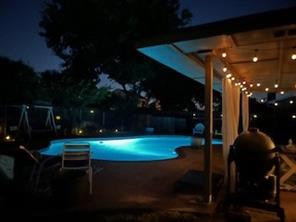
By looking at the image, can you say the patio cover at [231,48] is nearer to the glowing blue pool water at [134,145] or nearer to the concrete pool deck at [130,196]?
the concrete pool deck at [130,196]

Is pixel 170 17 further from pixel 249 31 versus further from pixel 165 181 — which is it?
pixel 249 31

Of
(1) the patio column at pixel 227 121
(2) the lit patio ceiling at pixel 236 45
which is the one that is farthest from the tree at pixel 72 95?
(1) the patio column at pixel 227 121

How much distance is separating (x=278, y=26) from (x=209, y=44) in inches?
46.0

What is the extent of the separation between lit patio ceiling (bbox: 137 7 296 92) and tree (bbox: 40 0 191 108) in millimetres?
11545

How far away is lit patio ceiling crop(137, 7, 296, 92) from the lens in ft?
11.7

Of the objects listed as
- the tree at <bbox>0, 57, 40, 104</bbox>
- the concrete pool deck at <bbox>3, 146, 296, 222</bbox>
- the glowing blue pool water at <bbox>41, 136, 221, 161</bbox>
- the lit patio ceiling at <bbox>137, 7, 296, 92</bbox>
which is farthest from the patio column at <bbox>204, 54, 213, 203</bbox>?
the tree at <bbox>0, 57, 40, 104</bbox>

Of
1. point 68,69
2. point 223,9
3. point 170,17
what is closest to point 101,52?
point 68,69

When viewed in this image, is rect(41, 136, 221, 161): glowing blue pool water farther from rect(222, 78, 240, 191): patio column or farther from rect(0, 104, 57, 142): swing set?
rect(222, 78, 240, 191): patio column

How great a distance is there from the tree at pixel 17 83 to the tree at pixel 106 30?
12.6ft

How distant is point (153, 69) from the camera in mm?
19609

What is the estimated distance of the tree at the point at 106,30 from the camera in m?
18.3

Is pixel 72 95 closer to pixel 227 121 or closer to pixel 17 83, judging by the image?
pixel 17 83

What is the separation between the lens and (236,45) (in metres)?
4.84

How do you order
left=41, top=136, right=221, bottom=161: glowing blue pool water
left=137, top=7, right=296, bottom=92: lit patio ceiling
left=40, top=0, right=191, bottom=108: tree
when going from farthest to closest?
left=40, top=0, right=191, bottom=108: tree, left=41, top=136, right=221, bottom=161: glowing blue pool water, left=137, top=7, right=296, bottom=92: lit patio ceiling
